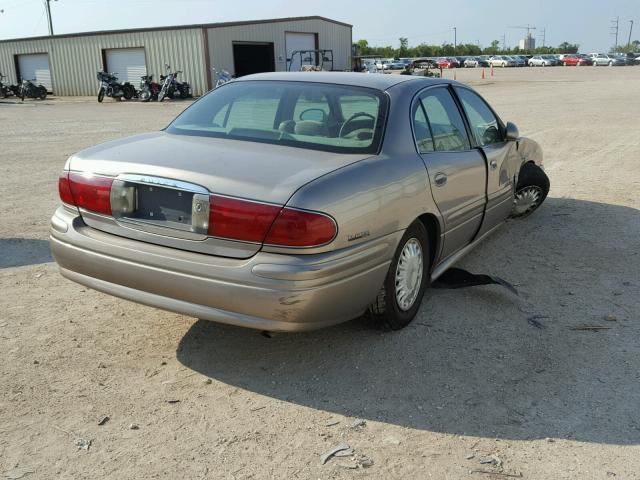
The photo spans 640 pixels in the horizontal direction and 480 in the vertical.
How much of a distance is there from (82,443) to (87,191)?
1397 mm

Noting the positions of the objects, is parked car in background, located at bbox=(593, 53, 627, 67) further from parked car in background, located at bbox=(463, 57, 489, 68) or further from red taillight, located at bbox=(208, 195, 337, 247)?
red taillight, located at bbox=(208, 195, 337, 247)

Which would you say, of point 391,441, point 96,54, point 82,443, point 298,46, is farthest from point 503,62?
point 82,443

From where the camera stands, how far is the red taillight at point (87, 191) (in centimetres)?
350

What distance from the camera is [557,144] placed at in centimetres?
1214

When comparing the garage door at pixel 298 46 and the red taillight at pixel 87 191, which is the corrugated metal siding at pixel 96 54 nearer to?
the garage door at pixel 298 46

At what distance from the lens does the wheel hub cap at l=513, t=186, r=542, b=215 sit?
6645 mm

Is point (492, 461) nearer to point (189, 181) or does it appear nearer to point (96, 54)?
point (189, 181)

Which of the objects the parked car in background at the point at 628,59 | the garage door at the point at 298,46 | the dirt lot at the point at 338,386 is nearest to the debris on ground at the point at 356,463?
the dirt lot at the point at 338,386

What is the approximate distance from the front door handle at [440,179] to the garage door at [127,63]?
32.6 m

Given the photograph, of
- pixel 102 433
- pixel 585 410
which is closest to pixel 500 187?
pixel 585 410

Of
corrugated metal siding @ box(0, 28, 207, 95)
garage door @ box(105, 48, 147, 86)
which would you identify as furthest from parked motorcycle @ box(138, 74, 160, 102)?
garage door @ box(105, 48, 147, 86)

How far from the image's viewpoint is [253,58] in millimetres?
37469

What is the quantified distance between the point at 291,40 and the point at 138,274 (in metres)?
36.9

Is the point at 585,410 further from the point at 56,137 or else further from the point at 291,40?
the point at 291,40
